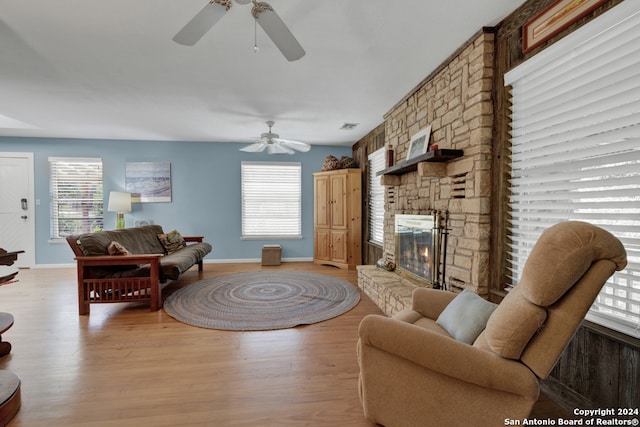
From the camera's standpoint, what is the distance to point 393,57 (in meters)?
2.41

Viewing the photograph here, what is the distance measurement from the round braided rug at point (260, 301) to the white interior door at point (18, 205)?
3780 mm

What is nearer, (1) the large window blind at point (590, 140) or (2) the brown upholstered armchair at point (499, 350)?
(2) the brown upholstered armchair at point (499, 350)

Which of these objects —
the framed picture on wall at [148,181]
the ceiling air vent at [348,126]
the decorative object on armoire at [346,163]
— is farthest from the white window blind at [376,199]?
the framed picture on wall at [148,181]

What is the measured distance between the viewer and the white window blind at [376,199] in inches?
179

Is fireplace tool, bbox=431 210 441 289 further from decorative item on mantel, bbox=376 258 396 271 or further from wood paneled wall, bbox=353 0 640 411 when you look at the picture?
decorative item on mantel, bbox=376 258 396 271

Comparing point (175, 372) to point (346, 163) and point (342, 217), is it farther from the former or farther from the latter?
point (346, 163)

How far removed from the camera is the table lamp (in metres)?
4.71

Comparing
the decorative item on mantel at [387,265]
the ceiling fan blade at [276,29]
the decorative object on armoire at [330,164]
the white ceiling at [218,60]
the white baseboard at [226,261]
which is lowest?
the white baseboard at [226,261]

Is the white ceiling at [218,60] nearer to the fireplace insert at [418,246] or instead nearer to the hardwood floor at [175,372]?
the fireplace insert at [418,246]

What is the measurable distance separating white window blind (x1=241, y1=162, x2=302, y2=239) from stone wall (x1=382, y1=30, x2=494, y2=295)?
A: 127 inches

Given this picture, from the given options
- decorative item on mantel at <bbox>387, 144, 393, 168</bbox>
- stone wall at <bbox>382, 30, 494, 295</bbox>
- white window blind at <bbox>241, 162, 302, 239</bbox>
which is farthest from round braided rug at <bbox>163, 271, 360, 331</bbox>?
decorative item on mantel at <bbox>387, 144, 393, 168</bbox>

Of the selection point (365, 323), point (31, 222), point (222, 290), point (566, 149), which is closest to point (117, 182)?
point (31, 222)

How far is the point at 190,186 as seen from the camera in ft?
17.9

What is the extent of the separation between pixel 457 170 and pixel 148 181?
5.48 metres
